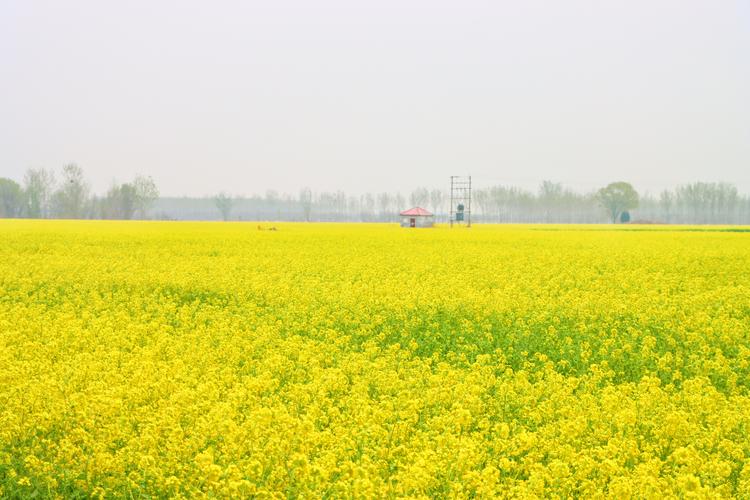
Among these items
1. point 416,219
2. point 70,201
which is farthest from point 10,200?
point 416,219

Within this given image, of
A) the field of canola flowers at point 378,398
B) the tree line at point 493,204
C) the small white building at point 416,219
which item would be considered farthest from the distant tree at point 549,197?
the field of canola flowers at point 378,398

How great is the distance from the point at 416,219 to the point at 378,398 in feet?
279

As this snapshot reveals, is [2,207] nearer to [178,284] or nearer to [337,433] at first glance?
[178,284]

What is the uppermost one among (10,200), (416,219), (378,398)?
(10,200)

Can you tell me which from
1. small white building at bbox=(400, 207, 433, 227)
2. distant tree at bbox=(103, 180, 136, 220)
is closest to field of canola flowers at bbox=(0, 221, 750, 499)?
small white building at bbox=(400, 207, 433, 227)

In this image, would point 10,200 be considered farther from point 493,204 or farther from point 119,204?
point 493,204

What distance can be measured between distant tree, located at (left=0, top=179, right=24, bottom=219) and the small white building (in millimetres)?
95129

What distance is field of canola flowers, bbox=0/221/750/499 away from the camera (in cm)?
468

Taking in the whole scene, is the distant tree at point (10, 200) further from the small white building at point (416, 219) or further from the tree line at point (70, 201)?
the small white building at point (416, 219)

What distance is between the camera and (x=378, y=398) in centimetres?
679

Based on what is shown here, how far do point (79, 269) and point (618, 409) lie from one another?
56.0 feet

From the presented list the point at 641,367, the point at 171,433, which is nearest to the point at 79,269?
the point at 171,433

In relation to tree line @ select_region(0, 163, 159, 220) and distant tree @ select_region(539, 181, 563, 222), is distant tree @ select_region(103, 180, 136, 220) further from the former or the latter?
distant tree @ select_region(539, 181, 563, 222)

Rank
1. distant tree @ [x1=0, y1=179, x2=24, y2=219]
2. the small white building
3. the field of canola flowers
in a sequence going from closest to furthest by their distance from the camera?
the field of canola flowers → the small white building → distant tree @ [x1=0, y1=179, x2=24, y2=219]
